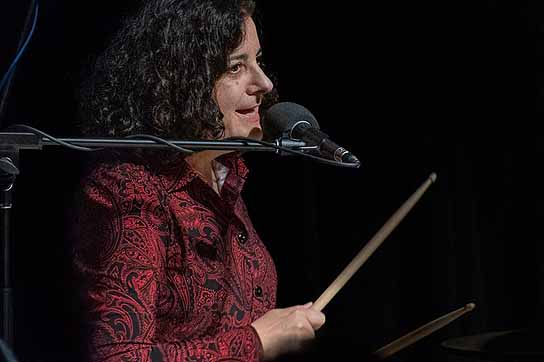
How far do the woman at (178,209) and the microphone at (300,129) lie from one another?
200 millimetres

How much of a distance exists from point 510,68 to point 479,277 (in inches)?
23.3

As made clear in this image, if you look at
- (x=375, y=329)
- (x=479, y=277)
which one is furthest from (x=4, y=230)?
(x=479, y=277)

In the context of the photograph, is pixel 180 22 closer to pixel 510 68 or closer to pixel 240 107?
pixel 240 107

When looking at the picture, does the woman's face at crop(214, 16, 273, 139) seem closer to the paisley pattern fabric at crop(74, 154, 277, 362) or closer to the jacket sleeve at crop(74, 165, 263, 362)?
the paisley pattern fabric at crop(74, 154, 277, 362)

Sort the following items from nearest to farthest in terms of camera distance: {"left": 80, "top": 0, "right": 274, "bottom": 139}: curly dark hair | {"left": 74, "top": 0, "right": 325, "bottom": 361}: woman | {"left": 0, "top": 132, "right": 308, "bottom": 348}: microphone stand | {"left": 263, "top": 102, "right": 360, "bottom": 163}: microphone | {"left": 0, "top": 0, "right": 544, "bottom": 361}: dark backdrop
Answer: {"left": 0, "top": 132, "right": 308, "bottom": 348}: microphone stand, {"left": 263, "top": 102, "right": 360, "bottom": 163}: microphone, {"left": 74, "top": 0, "right": 325, "bottom": 361}: woman, {"left": 80, "top": 0, "right": 274, "bottom": 139}: curly dark hair, {"left": 0, "top": 0, "right": 544, "bottom": 361}: dark backdrop

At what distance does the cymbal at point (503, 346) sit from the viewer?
5.18 feet

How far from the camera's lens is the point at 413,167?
2.61 m

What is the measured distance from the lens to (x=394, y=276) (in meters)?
2.61

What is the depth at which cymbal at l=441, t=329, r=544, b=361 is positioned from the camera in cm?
158

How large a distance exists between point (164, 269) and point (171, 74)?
0.42 metres

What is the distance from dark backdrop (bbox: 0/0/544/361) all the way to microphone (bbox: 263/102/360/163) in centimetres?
83

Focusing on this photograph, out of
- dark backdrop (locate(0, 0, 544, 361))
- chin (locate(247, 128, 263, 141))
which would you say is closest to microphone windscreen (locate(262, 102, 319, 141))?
chin (locate(247, 128, 263, 141))

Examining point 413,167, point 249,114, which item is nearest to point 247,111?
point 249,114

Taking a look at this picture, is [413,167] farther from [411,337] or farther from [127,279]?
[127,279]
